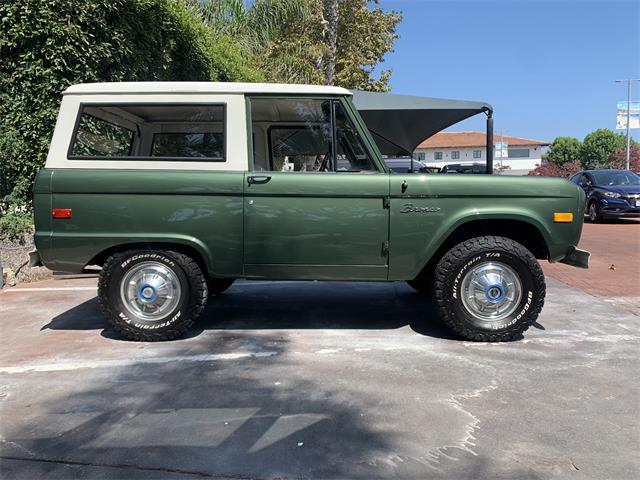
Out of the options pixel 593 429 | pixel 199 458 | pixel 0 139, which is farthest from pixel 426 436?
pixel 0 139

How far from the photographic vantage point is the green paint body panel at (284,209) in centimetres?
404

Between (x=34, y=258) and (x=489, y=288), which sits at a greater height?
(x=34, y=258)

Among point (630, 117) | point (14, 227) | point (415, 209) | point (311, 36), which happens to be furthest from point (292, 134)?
point (630, 117)

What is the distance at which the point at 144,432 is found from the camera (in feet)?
9.20

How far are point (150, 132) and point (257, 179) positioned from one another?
3.63ft

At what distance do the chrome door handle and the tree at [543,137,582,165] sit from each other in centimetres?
8571

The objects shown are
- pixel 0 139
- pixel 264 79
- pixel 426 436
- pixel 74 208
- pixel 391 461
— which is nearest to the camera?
pixel 391 461

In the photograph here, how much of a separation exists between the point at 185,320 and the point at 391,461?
2.33 metres

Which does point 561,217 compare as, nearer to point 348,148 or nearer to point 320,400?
point 348,148

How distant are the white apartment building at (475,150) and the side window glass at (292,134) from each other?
190 feet

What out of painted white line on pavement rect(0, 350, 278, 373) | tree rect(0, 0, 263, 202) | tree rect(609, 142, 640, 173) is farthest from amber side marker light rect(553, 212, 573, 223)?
tree rect(609, 142, 640, 173)

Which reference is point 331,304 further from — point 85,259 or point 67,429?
point 67,429

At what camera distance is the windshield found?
49.1 ft

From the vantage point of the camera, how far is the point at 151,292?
4.23 m
